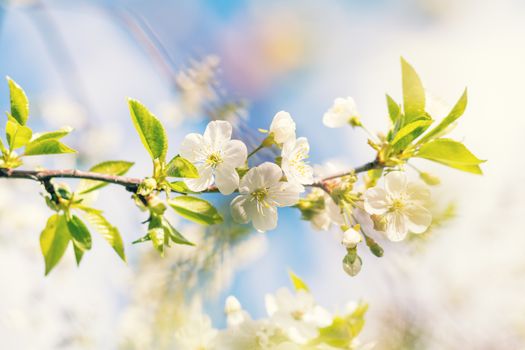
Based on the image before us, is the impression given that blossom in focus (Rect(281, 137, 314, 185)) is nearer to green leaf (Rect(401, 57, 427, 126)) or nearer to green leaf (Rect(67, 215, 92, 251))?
green leaf (Rect(401, 57, 427, 126))

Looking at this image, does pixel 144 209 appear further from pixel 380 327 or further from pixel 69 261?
pixel 69 261

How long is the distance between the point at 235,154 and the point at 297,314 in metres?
0.46

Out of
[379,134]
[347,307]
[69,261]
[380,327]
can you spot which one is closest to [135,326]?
[69,261]

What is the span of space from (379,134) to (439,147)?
0.17 meters

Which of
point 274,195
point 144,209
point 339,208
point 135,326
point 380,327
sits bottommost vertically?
point 135,326

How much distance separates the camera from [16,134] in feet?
3.28

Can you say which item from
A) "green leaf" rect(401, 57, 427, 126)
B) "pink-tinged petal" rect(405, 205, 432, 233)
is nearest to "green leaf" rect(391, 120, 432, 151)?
"green leaf" rect(401, 57, 427, 126)

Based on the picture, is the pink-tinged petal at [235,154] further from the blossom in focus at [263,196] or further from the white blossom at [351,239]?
the white blossom at [351,239]

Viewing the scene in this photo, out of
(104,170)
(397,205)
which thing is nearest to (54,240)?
(104,170)

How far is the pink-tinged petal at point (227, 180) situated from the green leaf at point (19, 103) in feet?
1.42

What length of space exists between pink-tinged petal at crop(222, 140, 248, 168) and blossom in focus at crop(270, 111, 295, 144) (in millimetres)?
94

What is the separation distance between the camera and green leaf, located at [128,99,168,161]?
3.28ft

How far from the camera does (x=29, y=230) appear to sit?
467 centimetres

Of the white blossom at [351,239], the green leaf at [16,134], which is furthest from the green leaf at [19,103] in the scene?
the white blossom at [351,239]
